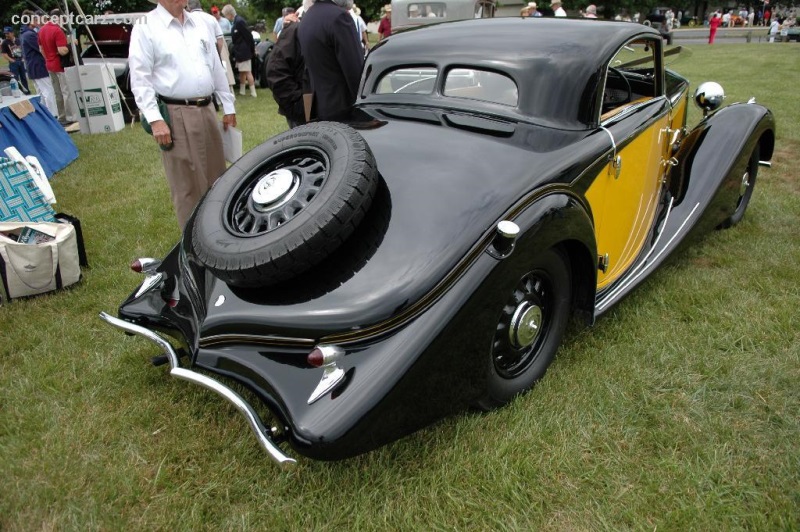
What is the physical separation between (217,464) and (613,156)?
2324 millimetres

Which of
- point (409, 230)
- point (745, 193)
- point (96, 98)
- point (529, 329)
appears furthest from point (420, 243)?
point (96, 98)

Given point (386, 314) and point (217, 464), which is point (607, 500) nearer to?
point (386, 314)

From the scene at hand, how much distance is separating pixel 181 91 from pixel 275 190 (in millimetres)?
2050

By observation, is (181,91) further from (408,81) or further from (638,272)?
(638,272)

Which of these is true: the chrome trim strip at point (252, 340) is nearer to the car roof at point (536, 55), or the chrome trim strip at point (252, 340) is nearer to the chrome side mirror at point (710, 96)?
the car roof at point (536, 55)

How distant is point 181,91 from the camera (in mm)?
3838

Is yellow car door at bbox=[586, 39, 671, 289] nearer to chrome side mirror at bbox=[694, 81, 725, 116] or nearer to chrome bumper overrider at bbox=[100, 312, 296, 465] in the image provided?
chrome side mirror at bbox=[694, 81, 725, 116]

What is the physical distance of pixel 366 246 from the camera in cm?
214

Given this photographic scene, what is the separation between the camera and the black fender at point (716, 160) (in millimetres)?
3631

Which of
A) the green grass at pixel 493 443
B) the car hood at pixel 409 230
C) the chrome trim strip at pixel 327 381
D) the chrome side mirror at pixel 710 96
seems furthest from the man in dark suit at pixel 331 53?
the chrome side mirror at pixel 710 96

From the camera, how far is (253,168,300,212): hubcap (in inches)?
89.3

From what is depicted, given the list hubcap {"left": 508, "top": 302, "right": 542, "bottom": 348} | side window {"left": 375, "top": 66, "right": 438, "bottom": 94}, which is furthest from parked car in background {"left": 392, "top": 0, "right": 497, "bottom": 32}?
hubcap {"left": 508, "top": 302, "right": 542, "bottom": 348}

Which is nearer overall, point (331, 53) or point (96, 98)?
point (331, 53)

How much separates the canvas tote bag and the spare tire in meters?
1.63
